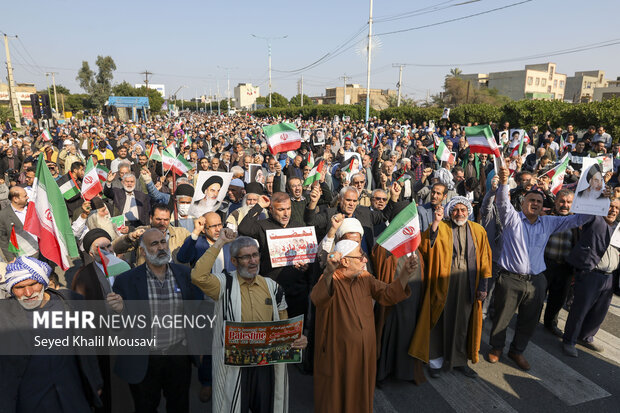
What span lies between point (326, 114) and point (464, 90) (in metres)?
22.9

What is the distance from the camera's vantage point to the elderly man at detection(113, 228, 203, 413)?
3070 mm

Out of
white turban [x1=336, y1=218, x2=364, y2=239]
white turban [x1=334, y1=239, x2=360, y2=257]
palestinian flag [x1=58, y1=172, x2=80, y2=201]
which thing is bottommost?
palestinian flag [x1=58, y1=172, x2=80, y2=201]

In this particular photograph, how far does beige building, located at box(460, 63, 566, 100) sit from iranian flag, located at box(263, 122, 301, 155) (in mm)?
78313

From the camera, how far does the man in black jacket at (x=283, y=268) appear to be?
13.3 feet

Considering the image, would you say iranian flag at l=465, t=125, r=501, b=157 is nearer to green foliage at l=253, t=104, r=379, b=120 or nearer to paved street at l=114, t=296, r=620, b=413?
paved street at l=114, t=296, r=620, b=413

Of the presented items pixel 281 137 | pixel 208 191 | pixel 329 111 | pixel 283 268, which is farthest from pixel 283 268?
pixel 329 111

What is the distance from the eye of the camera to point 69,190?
6.27 m

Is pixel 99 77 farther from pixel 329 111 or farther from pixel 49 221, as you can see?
pixel 49 221

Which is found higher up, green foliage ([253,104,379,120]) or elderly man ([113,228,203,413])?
green foliage ([253,104,379,120])

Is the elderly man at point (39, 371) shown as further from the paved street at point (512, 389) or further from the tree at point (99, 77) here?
the tree at point (99, 77)

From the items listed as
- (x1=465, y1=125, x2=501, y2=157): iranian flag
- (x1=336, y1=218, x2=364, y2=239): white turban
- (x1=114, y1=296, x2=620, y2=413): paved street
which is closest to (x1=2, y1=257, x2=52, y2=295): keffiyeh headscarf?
(x1=114, y1=296, x2=620, y2=413): paved street

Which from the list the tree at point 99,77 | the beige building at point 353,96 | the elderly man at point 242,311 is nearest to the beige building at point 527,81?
the beige building at point 353,96

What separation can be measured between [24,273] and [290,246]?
2139 mm

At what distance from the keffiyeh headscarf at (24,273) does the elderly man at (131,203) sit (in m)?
3.32
